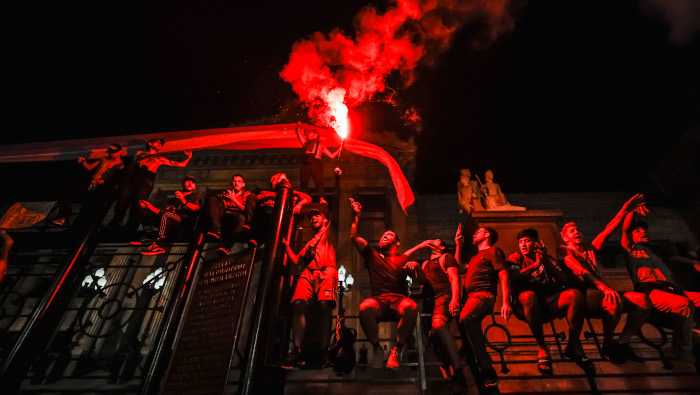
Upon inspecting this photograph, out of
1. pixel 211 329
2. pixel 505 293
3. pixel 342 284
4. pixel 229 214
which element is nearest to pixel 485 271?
pixel 505 293

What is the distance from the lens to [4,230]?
25.5 feet

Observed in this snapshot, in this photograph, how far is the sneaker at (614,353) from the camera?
5.18 metres

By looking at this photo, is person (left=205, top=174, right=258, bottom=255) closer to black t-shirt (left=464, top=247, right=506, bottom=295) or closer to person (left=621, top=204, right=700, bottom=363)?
black t-shirt (left=464, top=247, right=506, bottom=295)

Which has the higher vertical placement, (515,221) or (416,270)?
(515,221)

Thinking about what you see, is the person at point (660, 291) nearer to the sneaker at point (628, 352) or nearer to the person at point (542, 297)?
the sneaker at point (628, 352)

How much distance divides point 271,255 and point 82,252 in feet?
10.0

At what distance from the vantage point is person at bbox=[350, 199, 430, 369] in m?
5.14

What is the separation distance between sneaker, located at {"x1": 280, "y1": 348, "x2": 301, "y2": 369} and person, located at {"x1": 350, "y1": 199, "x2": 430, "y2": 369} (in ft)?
3.41

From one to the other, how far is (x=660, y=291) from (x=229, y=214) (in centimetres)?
774

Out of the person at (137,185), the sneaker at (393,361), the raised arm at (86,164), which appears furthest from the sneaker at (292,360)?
the raised arm at (86,164)

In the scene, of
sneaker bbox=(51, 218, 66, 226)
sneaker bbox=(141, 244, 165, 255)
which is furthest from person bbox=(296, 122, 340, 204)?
sneaker bbox=(51, 218, 66, 226)

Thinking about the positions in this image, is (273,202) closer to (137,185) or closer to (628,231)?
(137,185)

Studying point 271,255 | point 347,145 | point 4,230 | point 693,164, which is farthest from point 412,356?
point 693,164

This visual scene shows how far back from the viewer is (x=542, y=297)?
19.5ft
